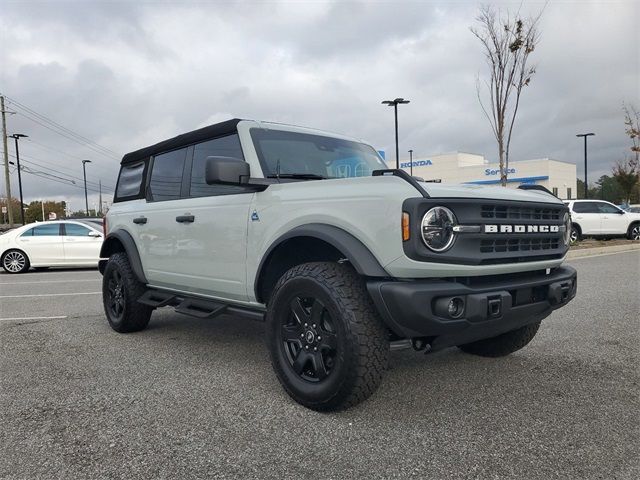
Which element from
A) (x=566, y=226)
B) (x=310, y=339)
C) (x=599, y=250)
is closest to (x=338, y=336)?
(x=310, y=339)

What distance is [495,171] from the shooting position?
57500 millimetres

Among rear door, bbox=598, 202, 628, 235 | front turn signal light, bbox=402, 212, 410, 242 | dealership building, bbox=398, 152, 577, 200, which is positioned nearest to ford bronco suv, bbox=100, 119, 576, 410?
front turn signal light, bbox=402, 212, 410, 242

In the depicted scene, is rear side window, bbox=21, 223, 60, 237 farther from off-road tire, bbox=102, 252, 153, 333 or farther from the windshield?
the windshield

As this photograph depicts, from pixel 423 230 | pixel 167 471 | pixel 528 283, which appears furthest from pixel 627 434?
pixel 167 471

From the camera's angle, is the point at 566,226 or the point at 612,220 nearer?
the point at 566,226

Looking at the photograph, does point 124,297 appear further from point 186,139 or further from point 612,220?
point 612,220

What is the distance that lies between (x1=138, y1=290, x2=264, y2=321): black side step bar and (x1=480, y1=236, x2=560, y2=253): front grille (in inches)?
65.0

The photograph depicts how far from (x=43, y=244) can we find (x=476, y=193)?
44.4 ft

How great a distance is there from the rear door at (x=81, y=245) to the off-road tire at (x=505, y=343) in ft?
38.5

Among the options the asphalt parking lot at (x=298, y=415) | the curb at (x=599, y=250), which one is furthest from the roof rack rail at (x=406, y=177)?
the curb at (x=599, y=250)

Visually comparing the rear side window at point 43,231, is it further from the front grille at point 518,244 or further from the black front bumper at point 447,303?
the front grille at point 518,244

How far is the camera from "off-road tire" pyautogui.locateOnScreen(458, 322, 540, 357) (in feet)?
12.9

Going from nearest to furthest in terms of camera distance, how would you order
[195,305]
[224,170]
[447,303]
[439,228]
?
[447,303]
[439,228]
[224,170]
[195,305]

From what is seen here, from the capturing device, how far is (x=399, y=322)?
2.75 meters
